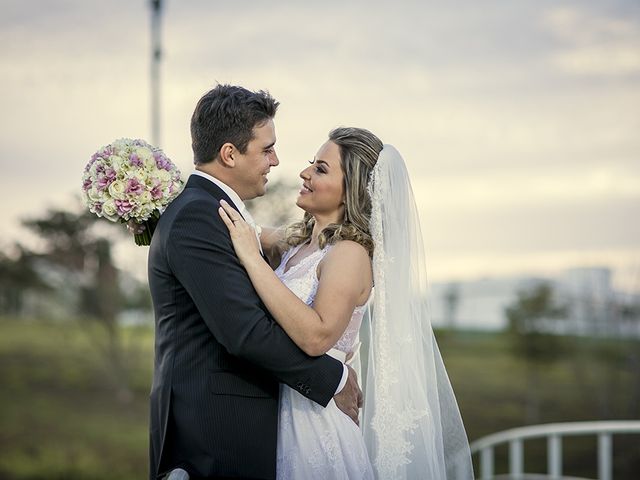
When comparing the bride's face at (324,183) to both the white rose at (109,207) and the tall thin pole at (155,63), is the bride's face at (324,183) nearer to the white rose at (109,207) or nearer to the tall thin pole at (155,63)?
the white rose at (109,207)

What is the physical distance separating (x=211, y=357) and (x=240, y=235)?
17.0 inches

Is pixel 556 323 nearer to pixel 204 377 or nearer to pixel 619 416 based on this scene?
pixel 619 416

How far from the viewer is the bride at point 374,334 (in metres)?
3.63

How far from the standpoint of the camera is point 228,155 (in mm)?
3416

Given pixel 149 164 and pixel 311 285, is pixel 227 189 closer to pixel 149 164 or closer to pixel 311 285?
pixel 149 164

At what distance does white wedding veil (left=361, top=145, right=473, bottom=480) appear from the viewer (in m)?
3.77

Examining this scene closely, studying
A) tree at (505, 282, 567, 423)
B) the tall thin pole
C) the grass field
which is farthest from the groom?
tree at (505, 282, 567, 423)

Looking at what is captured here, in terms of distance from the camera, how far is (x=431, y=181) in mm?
18719

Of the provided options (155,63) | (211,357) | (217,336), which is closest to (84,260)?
(155,63)

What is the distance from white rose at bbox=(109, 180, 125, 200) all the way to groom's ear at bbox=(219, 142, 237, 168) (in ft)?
1.21

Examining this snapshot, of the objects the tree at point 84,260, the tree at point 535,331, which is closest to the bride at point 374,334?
the tree at point 84,260

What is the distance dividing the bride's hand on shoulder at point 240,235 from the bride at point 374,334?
393mm

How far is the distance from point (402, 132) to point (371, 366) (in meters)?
15.8

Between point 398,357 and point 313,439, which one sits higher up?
point 398,357
